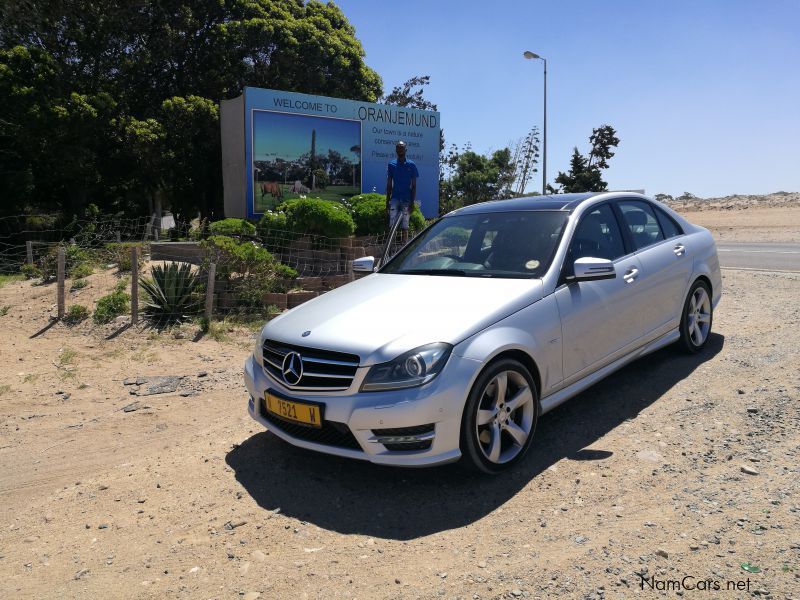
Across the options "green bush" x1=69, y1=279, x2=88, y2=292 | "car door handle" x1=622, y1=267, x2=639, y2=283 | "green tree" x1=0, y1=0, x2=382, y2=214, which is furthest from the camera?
"green tree" x1=0, y1=0, x2=382, y2=214

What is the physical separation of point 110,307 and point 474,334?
20.3 ft

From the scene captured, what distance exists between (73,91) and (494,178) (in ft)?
53.7

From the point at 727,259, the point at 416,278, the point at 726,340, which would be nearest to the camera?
the point at 416,278

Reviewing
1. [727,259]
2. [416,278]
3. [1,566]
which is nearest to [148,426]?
[1,566]

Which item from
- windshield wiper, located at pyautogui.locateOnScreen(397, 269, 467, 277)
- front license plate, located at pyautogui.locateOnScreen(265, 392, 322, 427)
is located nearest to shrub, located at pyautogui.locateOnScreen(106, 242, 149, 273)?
windshield wiper, located at pyautogui.locateOnScreen(397, 269, 467, 277)

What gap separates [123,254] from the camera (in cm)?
1011

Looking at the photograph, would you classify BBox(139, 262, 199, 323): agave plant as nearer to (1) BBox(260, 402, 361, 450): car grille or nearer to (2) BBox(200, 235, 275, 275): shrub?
(2) BBox(200, 235, 275, 275): shrub

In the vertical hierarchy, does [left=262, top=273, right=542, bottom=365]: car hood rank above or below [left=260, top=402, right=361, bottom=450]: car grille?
above

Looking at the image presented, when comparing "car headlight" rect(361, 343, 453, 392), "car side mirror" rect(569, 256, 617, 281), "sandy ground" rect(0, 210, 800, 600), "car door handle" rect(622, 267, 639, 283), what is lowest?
"sandy ground" rect(0, 210, 800, 600)

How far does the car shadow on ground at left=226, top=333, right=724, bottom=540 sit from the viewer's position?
3.34 meters

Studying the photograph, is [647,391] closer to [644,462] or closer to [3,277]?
[644,462]

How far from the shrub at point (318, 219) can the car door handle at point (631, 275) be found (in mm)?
6101

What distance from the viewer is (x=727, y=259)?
15422 mm

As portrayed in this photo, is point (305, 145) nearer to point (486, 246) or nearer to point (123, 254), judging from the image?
point (123, 254)
